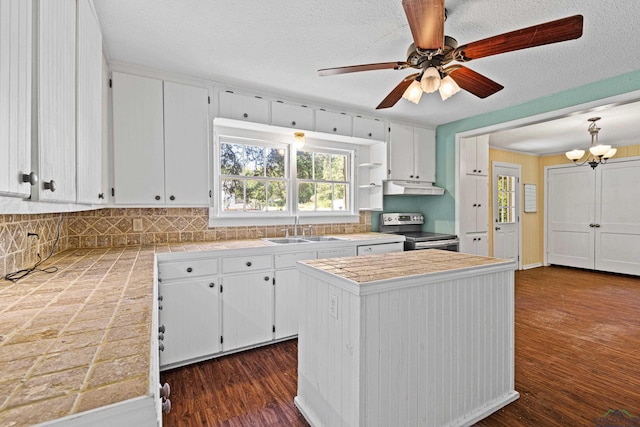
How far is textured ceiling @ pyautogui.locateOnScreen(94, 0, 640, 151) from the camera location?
6.04ft

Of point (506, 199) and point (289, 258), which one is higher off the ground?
point (506, 199)

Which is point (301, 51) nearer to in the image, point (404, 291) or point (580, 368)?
point (404, 291)

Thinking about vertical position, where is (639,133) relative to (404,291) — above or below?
above

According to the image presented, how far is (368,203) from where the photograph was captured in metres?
4.15

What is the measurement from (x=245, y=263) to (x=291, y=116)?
162 centimetres

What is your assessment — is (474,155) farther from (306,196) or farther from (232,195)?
(232,195)

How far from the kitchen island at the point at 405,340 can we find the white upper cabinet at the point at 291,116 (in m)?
1.88

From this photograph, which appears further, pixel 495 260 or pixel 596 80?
pixel 596 80

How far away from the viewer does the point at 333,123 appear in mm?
3566

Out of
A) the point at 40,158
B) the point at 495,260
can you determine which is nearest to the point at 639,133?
the point at 495,260

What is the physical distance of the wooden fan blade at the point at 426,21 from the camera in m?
1.32

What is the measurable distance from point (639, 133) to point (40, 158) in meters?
7.07

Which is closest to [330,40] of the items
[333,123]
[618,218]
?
[333,123]

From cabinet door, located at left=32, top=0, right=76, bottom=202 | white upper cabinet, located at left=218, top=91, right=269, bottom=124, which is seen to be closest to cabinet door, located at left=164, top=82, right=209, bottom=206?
white upper cabinet, located at left=218, top=91, right=269, bottom=124
